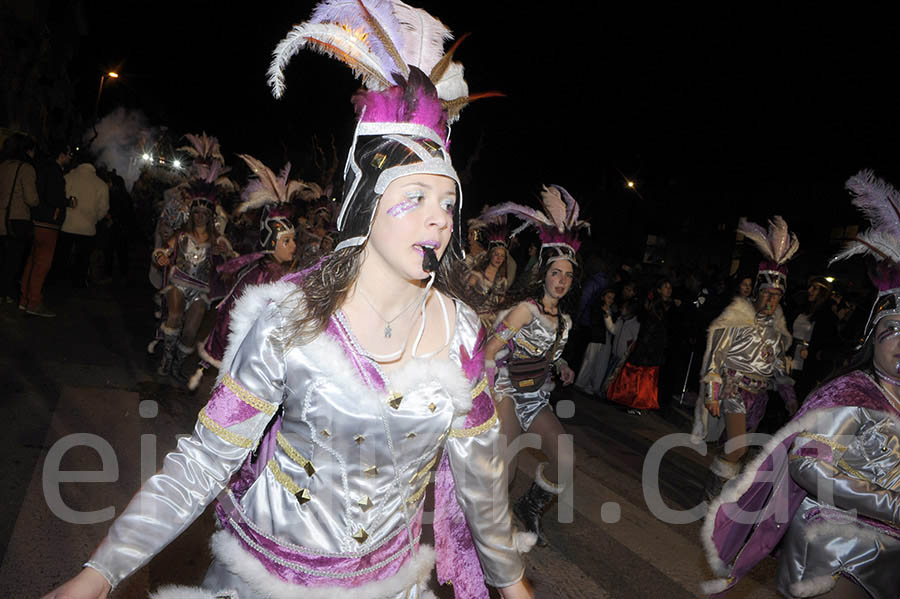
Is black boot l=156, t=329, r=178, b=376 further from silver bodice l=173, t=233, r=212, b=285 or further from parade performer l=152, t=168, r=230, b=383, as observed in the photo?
silver bodice l=173, t=233, r=212, b=285

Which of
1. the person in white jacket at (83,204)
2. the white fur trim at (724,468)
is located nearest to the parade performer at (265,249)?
the white fur trim at (724,468)

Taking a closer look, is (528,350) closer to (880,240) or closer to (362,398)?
(880,240)

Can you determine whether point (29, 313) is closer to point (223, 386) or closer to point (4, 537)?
point (4, 537)

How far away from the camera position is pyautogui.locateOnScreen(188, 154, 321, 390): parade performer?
5.80 m

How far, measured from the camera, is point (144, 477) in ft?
15.8

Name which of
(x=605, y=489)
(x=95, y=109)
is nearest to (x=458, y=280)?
(x=605, y=489)

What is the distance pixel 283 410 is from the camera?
1.95m

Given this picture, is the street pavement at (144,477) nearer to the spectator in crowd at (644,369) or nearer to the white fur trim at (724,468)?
the spectator in crowd at (644,369)

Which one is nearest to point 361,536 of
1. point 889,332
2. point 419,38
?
point 419,38

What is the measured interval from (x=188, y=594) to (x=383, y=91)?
1.65 metres

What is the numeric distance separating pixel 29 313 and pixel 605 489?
8.70 m

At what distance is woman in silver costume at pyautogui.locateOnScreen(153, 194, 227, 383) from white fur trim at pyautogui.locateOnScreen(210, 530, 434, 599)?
6087 mm

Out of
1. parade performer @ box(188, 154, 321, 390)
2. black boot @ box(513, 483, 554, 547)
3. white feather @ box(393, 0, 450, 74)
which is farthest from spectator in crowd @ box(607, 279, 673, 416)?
white feather @ box(393, 0, 450, 74)

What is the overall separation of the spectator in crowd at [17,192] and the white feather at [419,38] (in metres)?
8.85
